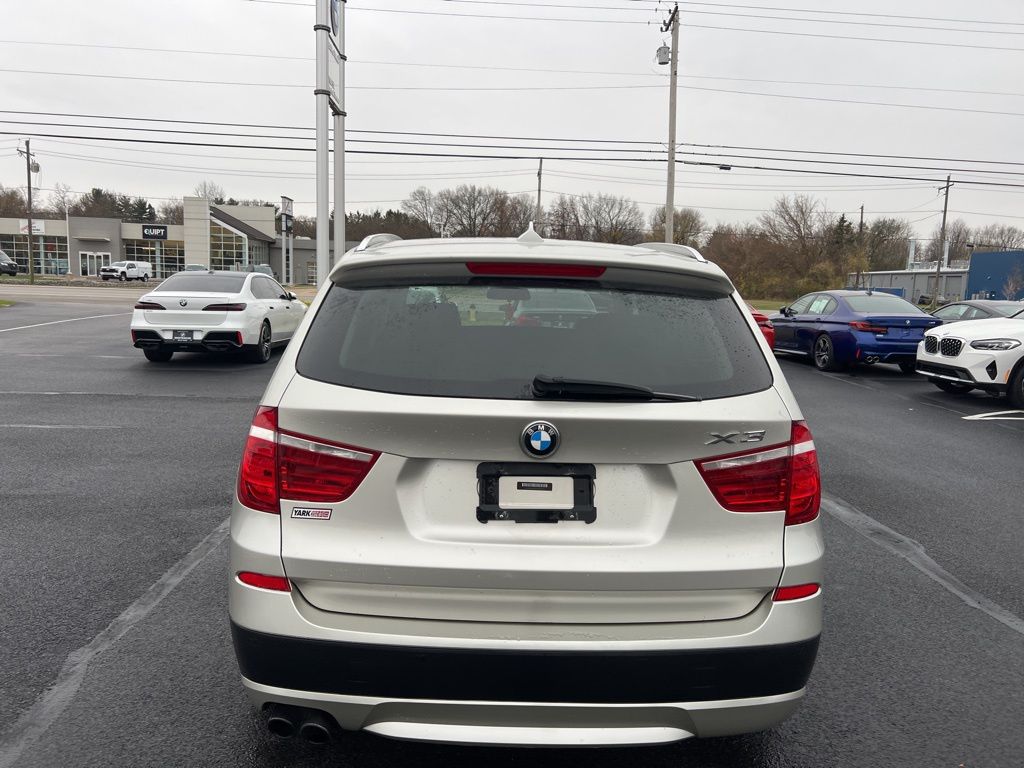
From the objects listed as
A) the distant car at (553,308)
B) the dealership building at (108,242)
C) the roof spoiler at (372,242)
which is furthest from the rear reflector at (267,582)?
the dealership building at (108,242)

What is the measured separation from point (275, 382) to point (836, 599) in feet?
10.4

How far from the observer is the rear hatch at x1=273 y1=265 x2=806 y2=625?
2.20m

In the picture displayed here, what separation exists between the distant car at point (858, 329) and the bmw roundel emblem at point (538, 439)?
1382 cm

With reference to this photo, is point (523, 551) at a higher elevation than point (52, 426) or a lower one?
higher

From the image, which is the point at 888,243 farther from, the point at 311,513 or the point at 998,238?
the point at 311,513

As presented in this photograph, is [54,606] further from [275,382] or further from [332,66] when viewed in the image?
[332,66]

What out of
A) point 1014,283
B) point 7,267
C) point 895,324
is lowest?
point 895,324

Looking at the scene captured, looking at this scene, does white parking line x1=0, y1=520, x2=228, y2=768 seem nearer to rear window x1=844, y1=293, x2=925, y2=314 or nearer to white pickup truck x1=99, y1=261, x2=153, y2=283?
rear window x1=844, y1=293, x2=925, y2=314

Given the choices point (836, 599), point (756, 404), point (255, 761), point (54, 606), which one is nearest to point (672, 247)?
point (756, 404)

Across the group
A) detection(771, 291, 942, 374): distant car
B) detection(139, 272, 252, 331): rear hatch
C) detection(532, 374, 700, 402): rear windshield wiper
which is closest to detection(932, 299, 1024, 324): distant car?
detection(771, 291, 942, 374): distant car

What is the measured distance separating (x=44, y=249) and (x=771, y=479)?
297 ft

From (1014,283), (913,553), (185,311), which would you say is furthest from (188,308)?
(1014,283)

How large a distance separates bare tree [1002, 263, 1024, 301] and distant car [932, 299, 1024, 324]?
43286 mm

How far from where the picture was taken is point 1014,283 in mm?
53656
